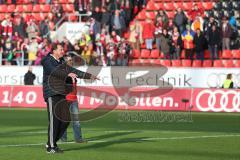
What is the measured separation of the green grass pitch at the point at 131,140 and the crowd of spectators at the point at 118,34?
9.39 m

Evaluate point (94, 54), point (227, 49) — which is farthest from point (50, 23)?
point (227, 49)

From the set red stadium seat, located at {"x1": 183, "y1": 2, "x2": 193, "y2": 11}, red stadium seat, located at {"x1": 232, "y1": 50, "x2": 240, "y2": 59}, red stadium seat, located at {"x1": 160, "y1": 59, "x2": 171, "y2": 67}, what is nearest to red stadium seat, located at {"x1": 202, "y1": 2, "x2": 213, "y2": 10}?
red stadium seat, located at {"x1": 183, "y1": 2, "x2": 193, "y2": 11}

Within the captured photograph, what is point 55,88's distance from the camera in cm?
1662

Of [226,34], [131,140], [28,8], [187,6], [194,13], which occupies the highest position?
[28,8]

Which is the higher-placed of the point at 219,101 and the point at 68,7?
the point at 68,7

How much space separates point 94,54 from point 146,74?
12.6 feet

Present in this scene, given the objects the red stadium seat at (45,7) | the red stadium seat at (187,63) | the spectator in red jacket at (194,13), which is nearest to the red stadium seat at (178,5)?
the spectator in red jacket at (194,13)

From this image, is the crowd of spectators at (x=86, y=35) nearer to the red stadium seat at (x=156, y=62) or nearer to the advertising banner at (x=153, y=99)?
the red stadium seat at (x=156, y=62)

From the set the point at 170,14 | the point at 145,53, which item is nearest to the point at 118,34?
the point at 145,53

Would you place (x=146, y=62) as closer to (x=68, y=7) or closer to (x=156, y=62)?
(x=156, y=62)

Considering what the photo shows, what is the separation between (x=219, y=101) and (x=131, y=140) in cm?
1357

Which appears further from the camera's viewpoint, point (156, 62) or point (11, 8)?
point (11, 8)

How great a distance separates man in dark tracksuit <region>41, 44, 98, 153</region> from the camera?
1661 centimetres

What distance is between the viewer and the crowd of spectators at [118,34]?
38344 mm
